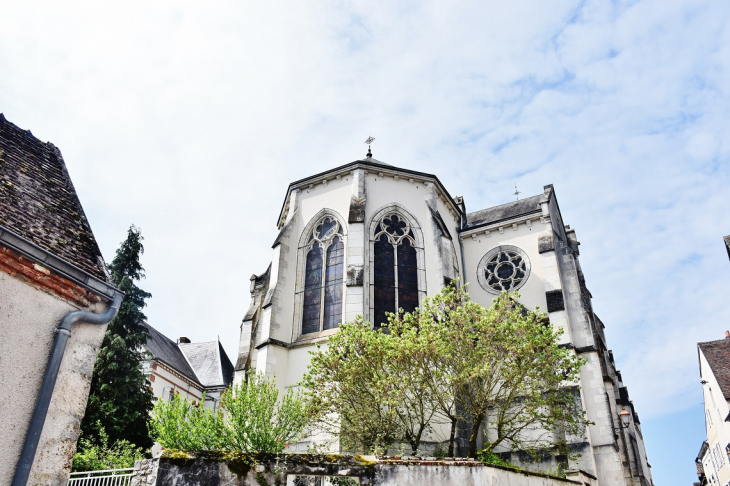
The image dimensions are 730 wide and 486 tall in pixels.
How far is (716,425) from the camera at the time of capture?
27.3 meters

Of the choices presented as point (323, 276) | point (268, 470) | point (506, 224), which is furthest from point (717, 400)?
point (268, 470)

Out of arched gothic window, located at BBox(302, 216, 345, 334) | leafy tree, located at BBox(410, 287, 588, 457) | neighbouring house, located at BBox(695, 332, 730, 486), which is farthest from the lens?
neighbouring house, located at BBox(695, 332, 730, 486)

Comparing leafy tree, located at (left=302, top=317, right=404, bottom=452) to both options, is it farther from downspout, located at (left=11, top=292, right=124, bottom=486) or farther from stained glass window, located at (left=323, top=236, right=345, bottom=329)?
downspout, located at (left=11, top=292, right=124, bottom=486)

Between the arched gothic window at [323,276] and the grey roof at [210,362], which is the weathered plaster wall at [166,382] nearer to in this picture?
the grey roof at [210,362]

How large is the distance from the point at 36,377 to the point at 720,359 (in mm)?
27458

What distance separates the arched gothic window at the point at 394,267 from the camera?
17.2m

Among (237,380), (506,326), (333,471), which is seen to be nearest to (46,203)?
(333,471)

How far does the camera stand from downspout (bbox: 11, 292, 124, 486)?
543 cm

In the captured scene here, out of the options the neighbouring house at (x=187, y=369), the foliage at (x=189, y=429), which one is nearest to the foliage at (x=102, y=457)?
the foliage at (x=189, y=429)

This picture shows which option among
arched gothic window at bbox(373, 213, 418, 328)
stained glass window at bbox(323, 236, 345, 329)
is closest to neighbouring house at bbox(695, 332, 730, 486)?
arched gothic window at bbox(373, 213, 418, 328)

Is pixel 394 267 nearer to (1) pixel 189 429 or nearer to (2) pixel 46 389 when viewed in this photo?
(1) pixel 189 429

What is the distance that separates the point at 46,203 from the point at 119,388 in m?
14.1

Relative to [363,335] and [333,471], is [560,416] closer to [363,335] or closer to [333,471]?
[363,335]

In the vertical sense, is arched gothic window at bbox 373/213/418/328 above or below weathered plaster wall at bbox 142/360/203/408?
above
